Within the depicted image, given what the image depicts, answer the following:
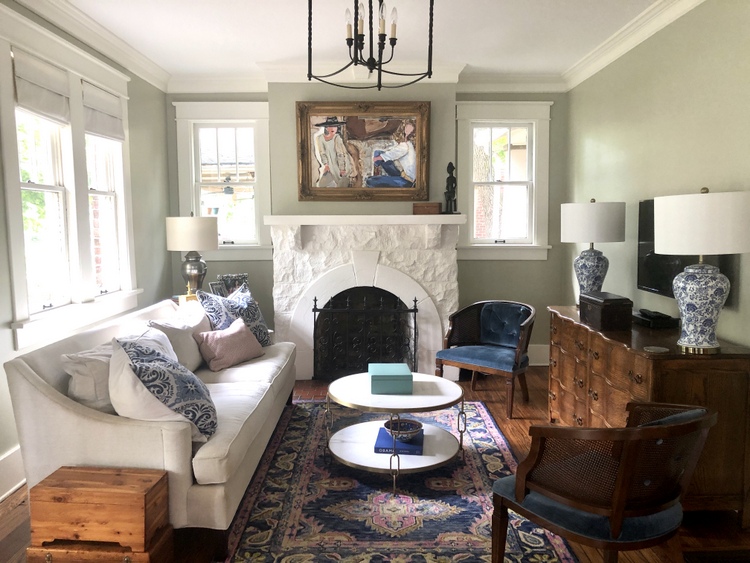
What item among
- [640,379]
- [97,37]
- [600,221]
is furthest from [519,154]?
[97,37]

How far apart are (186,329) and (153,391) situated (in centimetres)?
118

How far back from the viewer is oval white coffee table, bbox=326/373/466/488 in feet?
9.93

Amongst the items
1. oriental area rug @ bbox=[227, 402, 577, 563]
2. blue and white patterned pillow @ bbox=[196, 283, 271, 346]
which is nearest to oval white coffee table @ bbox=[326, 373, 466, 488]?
oriental area rug @ bbox=[227, 402, 577, 563]

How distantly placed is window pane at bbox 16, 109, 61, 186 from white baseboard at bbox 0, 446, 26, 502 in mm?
1532

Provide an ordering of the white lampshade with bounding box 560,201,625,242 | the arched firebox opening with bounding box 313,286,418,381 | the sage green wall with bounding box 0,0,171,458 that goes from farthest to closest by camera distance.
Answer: the arched firebox opening with bounding box 313,286,418,381, the sage green wall with bounding box 0,0,171,458, the white lampshade with bounding box 560,201,625,242

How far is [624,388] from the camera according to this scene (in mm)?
2902

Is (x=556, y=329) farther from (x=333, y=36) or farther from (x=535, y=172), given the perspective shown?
(x=333, y=36)

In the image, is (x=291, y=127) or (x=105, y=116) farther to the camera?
(x=291, y=127)

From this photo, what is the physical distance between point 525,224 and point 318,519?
12.2ft

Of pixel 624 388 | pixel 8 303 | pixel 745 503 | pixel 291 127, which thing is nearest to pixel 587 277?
pixel 624 388

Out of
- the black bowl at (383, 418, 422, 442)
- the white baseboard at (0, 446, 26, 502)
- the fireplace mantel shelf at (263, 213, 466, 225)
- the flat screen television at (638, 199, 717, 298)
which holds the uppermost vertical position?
the fireplace mantel shelf at (263, 213, 466, 225)

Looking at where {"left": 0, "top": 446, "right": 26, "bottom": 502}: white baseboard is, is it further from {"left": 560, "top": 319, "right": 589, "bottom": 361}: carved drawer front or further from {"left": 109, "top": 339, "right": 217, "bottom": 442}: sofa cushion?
{"left": 560, "top": 319, "right": 589, "bottom": 361}: carved drawer front

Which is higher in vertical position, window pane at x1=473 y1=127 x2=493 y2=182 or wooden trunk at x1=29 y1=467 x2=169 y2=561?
window pane at x1=473 y1=127 x2=493 y2=182

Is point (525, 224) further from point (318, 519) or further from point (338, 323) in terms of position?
point (318, 519)
